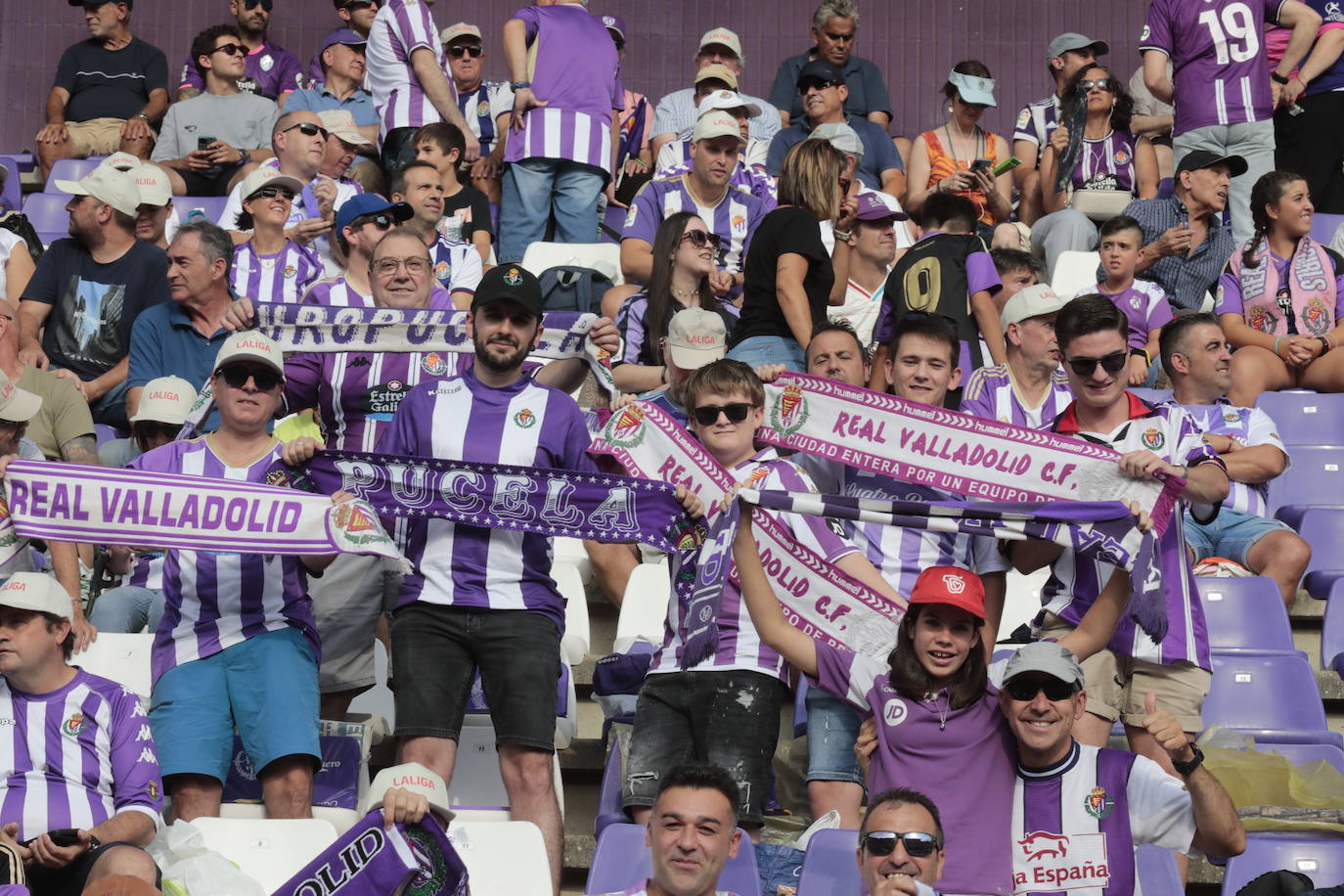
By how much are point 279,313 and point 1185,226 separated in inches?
197

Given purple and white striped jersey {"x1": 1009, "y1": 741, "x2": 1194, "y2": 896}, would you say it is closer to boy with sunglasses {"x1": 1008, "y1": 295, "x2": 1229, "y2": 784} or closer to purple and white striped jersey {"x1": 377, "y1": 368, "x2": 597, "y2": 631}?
boy with sunglasses {"x1": 1008, "y1": 295, "x2": 1229, "y2": 784}

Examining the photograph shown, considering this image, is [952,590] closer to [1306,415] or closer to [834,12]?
[1306,415]

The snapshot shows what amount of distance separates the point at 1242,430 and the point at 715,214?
110 inches

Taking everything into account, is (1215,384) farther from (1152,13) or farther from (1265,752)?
(1152,13)

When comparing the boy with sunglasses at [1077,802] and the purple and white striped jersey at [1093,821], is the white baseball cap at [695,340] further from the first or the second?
the purple and white striped jersey at [1093,821]

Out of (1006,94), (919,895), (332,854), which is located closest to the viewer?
(919,895)

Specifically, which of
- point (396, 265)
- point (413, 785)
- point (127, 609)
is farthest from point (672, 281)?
point (413, 785)

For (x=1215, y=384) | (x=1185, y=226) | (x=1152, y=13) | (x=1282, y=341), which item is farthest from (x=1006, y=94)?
(x=1215, y=384)

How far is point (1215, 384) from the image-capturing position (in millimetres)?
7770

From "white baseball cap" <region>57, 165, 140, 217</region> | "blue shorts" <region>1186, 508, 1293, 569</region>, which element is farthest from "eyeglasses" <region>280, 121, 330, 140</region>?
"blue shorts" <region>1186, 508, 1293, 569</region>

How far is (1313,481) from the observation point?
841 centimetres

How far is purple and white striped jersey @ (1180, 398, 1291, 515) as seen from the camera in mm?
7477

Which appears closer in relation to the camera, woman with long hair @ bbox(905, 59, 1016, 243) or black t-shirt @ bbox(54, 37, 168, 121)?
woman with long hair @ bbox(905, 59, 1016, 243)

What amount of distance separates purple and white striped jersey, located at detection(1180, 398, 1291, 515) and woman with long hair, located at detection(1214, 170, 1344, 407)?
138 cm
